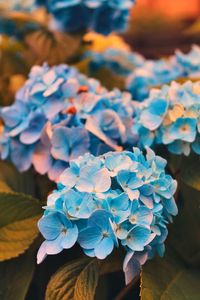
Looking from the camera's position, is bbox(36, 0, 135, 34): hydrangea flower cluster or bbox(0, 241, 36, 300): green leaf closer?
bbox(0, 241, 36, 300): green leaf

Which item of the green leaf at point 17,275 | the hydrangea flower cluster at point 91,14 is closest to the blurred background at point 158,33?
the hydrangea flower cluster at point 91,14

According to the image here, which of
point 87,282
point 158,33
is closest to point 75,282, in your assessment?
Result: point 87,282

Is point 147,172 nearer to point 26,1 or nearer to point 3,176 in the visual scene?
point 3,176

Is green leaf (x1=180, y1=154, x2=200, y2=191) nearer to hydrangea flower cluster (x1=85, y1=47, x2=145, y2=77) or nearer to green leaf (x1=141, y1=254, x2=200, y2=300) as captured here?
green leaf (x1=141, y1=254, x2=200, y2=300)

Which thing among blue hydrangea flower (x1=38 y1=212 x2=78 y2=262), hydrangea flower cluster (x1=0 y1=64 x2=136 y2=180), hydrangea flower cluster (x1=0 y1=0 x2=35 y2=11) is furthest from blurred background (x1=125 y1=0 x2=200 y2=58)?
blue hydrangea flower (x1=38 y1=212 x2=78 y2=262)

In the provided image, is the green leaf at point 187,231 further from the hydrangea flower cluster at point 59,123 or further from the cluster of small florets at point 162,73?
the cluster of small florets at point 162,73
